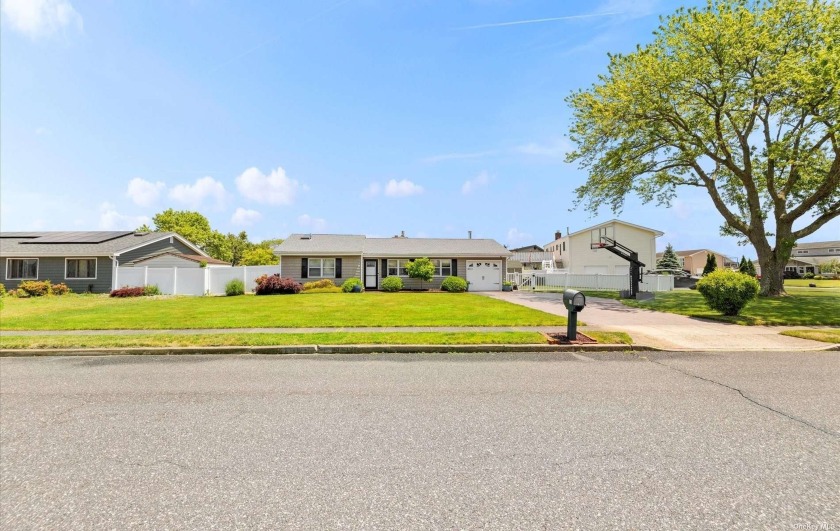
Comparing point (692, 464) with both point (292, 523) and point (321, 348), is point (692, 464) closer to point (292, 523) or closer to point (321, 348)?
point (292, 523)

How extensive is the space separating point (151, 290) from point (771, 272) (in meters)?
35.6

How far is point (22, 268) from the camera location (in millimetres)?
25109

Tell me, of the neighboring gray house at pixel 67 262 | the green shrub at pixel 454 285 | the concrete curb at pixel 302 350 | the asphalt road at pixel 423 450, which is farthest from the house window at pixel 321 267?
the asphalt road at pixel 423 450

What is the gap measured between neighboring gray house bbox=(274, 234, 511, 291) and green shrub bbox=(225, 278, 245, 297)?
326cm

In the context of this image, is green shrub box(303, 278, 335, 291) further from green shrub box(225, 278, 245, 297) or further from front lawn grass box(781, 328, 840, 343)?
front lawn grass box(781, 328, 840, 343)

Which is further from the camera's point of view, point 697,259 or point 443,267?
point 697,259

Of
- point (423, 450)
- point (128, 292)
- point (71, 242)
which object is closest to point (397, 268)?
point (128, 292)

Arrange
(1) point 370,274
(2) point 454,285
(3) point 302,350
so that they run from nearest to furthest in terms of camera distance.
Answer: (3) point 302,350, (2) point 454,285, (1) point 370,274

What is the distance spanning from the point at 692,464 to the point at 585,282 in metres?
30.1

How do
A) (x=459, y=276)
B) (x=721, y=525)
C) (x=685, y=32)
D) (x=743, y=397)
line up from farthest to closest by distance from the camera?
(x=459, y=276) < (x=685, y=32) < (x=743, y=397) < (x=721, y=525)

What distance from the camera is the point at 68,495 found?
2.92 metres

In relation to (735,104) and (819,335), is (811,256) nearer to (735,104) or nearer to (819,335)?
(735,104)

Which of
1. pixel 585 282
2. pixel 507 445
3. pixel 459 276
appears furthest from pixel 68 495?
pixel 585 282

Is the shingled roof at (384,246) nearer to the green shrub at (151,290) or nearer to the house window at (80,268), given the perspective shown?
the green shrub at (151,290)
